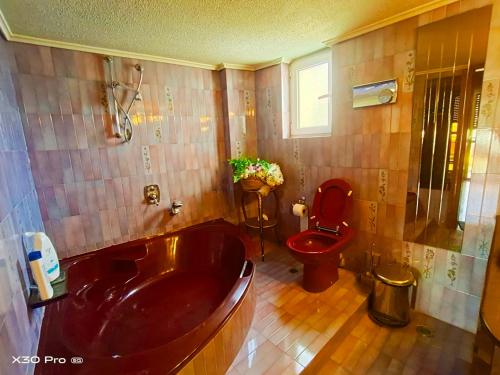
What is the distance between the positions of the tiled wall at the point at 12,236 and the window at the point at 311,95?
226cm

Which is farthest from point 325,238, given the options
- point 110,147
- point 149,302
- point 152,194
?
point 110,147

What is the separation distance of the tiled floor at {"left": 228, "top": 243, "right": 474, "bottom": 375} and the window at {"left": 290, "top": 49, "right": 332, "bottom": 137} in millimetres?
1545

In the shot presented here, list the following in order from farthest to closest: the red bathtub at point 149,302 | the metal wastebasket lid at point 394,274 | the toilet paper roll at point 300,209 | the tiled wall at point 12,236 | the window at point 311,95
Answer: the toilet paper roll at point 300,209, the window at point 311,95, the metal wastebasket lid at point 394,274, the red bathtub at point 149,302, the tiled wall at point 12,236

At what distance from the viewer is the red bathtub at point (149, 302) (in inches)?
43.6

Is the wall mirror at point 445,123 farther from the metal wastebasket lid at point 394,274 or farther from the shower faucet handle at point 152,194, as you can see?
the shower faucet handle at point 152,194

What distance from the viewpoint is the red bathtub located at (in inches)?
43.6

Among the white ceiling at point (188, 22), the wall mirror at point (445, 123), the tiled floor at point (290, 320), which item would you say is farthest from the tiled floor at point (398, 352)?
the white ceiling at point (188, 22)

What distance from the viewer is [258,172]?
246cm

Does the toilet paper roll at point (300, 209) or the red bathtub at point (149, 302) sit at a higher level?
the toilet paper roll at point (300, 209)

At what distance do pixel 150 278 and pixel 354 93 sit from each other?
241 cm

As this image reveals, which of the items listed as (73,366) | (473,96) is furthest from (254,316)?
(473,96)

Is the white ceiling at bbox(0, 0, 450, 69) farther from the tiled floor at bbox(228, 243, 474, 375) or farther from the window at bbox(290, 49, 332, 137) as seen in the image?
the tiled floor at bbox(228, 243, 474, 375)

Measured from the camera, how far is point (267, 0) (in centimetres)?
143

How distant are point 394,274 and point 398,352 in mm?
482
